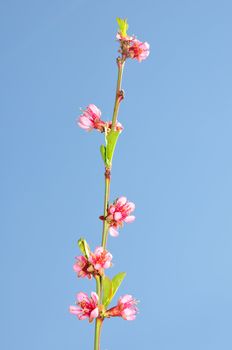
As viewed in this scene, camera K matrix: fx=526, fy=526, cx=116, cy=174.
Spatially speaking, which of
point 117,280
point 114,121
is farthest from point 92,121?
point 117,280

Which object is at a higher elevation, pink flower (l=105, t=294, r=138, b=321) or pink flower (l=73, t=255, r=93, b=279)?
pink flower (l=73, t=255, r=93, b=279)

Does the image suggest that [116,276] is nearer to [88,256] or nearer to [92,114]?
[88,256]

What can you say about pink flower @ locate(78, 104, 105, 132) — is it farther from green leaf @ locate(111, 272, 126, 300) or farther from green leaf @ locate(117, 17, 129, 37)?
green leaf @ locate(111, 272, 126, 300)

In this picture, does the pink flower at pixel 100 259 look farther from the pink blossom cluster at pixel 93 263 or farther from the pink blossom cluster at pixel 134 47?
the pink blossom cluster at pixel 134 47

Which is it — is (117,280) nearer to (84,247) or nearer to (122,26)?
(84,247)

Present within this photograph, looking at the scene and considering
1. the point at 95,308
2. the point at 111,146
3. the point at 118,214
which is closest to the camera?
the point at 95,308

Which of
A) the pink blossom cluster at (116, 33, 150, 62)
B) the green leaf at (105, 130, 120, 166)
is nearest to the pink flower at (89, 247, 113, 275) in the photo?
the green leaf at (105, 130, 120, 166)

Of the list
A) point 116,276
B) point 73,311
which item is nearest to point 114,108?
point 116,276
